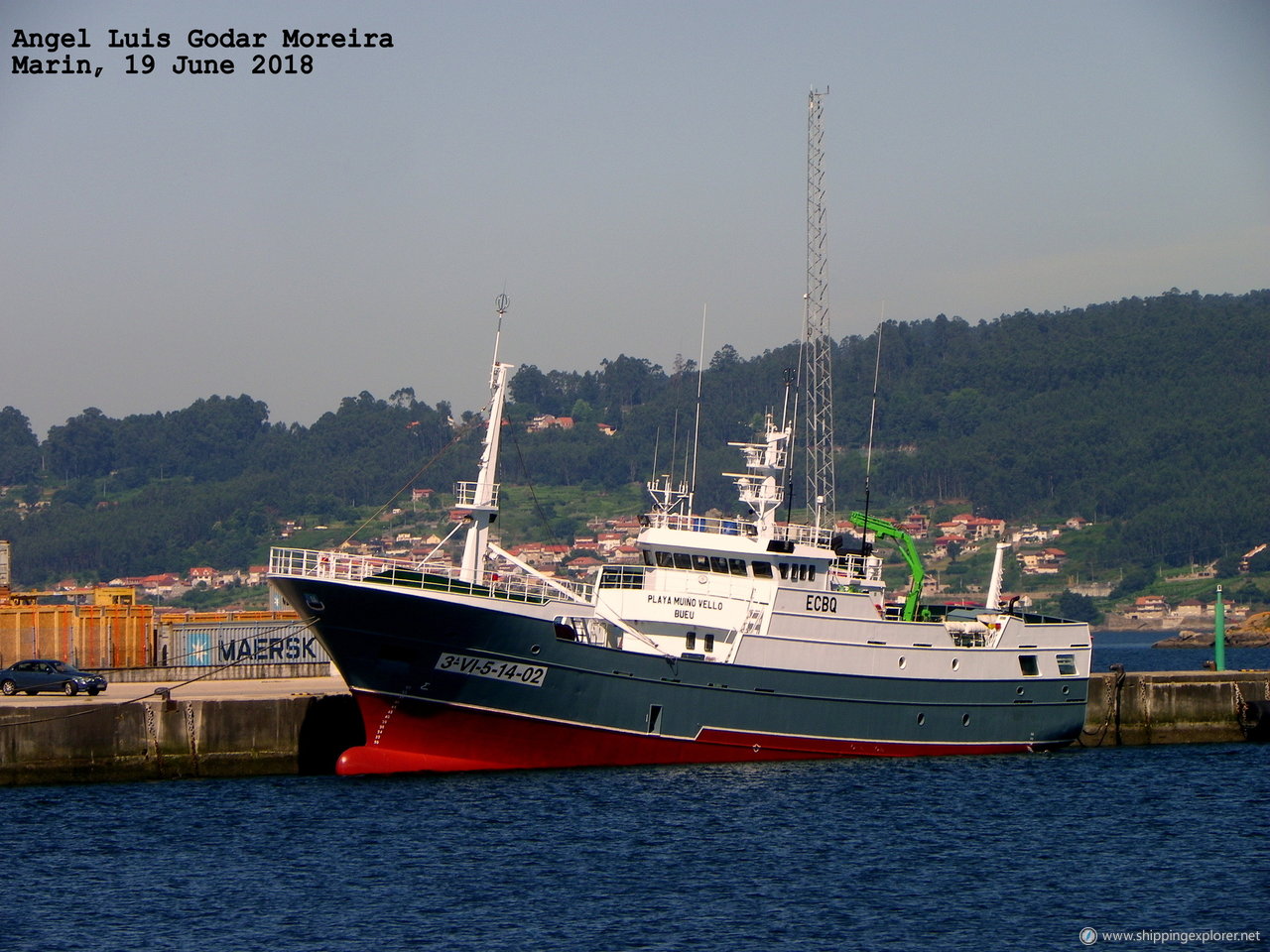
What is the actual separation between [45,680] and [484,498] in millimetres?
14200

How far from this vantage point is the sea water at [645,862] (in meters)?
25.5

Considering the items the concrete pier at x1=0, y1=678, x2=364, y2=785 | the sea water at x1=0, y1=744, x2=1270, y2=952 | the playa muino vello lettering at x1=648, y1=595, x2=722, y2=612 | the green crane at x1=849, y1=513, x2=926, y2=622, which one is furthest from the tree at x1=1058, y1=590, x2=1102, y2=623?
the concrete pier at x1=0, y1=678, x2=364, y2=785

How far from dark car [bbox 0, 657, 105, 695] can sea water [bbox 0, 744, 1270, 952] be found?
5747mm

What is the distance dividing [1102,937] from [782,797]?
34.7 feet

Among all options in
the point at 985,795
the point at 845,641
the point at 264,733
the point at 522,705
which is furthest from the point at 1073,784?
the point at 264,733

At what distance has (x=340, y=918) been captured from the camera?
26.0 meters

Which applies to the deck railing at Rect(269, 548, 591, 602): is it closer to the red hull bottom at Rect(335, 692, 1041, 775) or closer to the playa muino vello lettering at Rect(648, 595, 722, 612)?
the red hull bottom at Rect(335, 692, 1041, 775)

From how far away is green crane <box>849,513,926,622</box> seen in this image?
42.5 meters

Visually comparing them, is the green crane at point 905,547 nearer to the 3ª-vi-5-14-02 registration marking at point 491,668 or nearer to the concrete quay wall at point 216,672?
the 3ª-vi-5-14-02 registration marking at point 491,668

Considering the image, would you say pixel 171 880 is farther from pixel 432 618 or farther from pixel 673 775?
pixel 673 775

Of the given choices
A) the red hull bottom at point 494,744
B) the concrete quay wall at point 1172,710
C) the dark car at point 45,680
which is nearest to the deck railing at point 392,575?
the red hull bottom at point 494,744

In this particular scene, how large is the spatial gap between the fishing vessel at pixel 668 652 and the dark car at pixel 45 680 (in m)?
7.90

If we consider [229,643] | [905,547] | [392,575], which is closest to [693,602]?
[392,575]

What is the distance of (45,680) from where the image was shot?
42125mm
